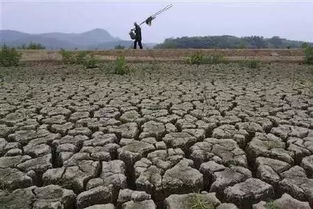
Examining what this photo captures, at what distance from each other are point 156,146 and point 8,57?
6143 millimetres

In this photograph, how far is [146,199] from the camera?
2406mm

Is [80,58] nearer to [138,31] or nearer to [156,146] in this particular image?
[138,31]

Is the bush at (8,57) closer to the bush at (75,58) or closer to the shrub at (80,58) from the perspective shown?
the bush at (75,58)

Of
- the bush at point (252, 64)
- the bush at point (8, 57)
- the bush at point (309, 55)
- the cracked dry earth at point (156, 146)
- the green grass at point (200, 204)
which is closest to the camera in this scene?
the green grass at point (200, 204)

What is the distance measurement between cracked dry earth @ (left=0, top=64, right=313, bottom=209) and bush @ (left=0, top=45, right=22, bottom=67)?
2.56 m

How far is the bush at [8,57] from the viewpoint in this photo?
27.2ft

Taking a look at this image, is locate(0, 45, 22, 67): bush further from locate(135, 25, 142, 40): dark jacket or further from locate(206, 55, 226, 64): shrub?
locate(206, 55, 226, 64): shrub

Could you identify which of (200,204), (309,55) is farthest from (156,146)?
(309,55)

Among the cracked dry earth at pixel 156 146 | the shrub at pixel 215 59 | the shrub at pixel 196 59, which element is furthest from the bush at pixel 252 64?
the cracked dry earth at pixel 156 146

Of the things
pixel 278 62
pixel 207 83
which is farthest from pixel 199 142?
pixel 278 62

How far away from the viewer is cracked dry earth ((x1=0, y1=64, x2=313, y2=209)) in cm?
244

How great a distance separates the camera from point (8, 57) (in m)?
8.33

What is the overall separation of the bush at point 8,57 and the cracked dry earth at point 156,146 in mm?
2565

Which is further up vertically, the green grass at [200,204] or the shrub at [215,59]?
the shrub at [215,59]
